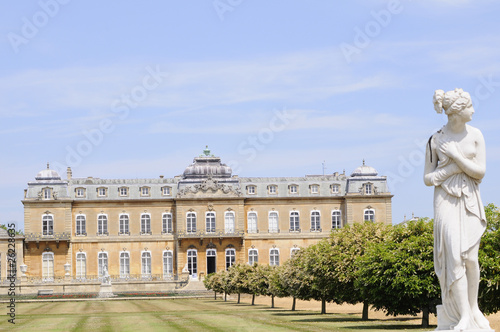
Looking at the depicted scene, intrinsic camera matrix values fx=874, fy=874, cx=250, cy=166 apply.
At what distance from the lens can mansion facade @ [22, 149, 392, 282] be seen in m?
72.8

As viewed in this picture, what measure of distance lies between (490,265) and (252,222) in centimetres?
5440

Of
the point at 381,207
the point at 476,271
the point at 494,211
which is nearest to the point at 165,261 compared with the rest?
the point at 381,207

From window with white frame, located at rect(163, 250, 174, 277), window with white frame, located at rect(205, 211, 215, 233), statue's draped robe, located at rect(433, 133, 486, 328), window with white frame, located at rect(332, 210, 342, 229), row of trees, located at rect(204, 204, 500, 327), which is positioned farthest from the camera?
window with white frame, located at rect(332, 210, 342, 229)

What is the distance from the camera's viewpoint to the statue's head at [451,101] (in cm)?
904

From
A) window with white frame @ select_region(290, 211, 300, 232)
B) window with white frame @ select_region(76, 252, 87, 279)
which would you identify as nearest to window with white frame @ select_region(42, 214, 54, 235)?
window with white frame @ select_region(76, 252, 87, 279)

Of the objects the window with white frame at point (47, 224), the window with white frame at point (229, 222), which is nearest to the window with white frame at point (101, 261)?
the window with white frame at point (47, 224)

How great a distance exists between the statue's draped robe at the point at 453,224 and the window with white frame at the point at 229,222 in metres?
64.5

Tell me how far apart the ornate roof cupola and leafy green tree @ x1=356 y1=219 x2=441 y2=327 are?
160 ft

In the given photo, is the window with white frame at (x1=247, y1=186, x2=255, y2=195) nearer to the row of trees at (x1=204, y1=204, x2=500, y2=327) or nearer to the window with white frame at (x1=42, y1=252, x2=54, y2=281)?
the window with white frame at (x1=42, y1=252, x2=54, y2=281)

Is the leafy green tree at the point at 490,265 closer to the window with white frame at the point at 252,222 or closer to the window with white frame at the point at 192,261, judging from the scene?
the window with white frame at the point at 192,261

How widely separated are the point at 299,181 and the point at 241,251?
7828 mm

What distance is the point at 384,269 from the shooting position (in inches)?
1008

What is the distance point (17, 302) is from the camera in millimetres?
54438

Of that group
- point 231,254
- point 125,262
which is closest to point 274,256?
point 231,254
